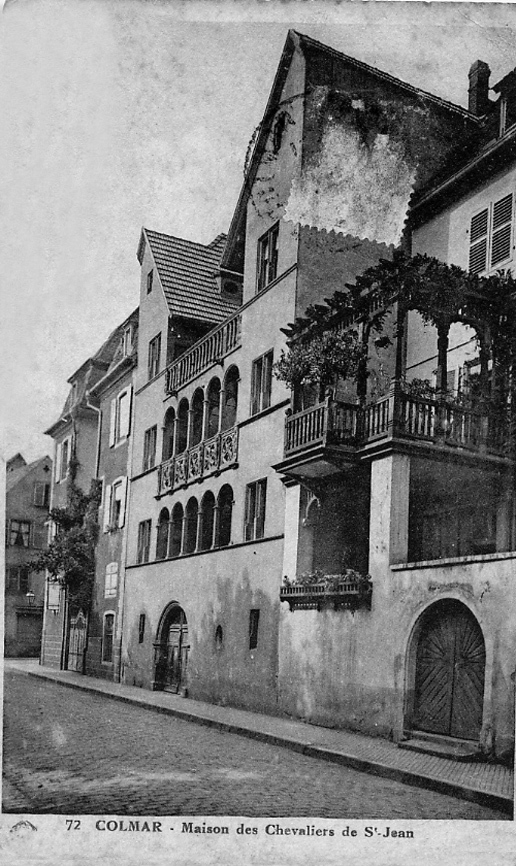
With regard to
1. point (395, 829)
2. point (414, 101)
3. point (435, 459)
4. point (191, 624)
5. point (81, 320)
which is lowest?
point (395, 829)

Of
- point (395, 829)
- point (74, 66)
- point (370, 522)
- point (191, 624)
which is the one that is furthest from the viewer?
point (191, 624)

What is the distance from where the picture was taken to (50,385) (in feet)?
22.6

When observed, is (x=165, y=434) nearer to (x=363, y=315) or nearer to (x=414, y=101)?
(x=363, y=315)

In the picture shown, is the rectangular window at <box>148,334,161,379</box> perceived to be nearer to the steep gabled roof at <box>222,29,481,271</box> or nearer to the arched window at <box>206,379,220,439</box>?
the arched window at <box>206,379,220,439</box>

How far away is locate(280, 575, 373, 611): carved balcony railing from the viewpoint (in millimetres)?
7203

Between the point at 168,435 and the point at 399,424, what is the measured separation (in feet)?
8.25

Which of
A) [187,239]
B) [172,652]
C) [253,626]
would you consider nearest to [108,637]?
[172,652]

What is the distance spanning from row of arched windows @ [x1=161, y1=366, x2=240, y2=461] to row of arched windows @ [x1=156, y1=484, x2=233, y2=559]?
1.77 ft

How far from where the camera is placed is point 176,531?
8.98 metres

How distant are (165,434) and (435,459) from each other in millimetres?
2827

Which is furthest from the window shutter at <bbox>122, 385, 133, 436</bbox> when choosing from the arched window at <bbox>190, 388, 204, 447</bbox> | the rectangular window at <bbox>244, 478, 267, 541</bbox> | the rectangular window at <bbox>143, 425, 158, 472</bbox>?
the rectangular window at <bbox>244, 478, 267, 541</bbox>

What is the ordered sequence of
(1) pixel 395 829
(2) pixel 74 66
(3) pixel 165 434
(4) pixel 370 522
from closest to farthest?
(1) pixel 395 829 < (2) pixel 74 66 < (4) pixel 370 522 < (3) pixel 165 434

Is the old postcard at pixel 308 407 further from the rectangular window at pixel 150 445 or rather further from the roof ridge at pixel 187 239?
the rectangular window at pixel 150 445

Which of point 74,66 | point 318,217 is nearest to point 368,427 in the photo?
point 318,217
